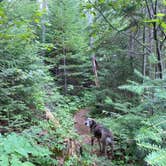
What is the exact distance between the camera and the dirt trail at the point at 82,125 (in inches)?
288

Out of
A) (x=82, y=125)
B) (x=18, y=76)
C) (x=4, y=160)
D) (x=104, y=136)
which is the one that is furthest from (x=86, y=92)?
(x=4, y=160)

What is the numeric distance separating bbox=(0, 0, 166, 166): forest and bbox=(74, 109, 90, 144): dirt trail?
4cm

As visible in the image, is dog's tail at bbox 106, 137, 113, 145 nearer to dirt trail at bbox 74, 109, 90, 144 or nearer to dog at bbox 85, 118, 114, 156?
dog at bbox 85, 118, 114, 156

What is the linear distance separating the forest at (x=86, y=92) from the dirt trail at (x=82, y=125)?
1.7 inches

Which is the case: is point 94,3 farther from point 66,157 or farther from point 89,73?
point 89,73

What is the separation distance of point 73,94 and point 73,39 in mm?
3021

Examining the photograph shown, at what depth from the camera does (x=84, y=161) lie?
491 centimetres

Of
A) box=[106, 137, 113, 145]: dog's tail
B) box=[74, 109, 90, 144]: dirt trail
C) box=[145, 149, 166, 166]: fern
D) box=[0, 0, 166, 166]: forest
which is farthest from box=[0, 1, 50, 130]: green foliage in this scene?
box=[145, 149, 166, 166]: fern

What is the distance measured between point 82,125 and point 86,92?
4.16 m

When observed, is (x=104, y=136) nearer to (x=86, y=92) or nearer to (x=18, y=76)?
(x=18, y=76)

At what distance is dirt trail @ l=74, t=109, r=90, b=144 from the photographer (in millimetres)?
7312

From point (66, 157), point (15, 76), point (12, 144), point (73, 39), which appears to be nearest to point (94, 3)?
point (15, 76)

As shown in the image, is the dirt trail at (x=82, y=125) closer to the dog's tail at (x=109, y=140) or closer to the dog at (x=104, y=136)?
the dog at (x=104, y=136)

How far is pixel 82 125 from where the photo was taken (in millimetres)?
9078
